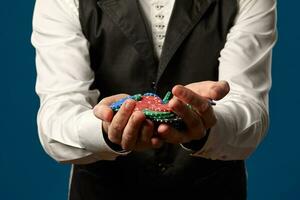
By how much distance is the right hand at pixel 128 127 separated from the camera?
0.83 metres

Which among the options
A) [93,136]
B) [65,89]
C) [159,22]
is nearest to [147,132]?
[93,136]

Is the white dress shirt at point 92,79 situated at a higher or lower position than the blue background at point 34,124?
higher

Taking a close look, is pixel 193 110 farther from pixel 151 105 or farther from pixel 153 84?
pixel 153 84


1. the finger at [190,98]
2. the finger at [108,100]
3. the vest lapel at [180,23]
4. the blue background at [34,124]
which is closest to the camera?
the finger at [190,98]

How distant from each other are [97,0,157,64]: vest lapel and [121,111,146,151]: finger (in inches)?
11.4

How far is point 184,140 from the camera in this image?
0.88 metres

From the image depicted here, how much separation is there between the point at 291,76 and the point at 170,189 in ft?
2.41

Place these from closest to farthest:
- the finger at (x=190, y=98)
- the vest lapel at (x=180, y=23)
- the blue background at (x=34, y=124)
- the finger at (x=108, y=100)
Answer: the finger at (x=190, y=98)
the finger at (x=108, y=100)
the vest lapel at (x=180, y=23)
the blue background at (x=34, y=124)

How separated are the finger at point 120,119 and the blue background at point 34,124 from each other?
3.10 ft

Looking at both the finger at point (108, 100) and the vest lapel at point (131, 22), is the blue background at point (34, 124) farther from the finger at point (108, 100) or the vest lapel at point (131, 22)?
the finger at point (108, 100)

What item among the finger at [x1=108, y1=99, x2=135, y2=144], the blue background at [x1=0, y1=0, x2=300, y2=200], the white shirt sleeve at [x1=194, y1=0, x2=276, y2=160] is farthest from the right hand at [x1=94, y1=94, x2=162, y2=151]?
the blue background at [x1=0, y1=0, x2=300, y2=200]

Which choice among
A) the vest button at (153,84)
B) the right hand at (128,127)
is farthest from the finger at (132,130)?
the vest button at (153,84)

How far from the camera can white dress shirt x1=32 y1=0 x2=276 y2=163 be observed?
988 millimetres

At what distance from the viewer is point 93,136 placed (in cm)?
95
